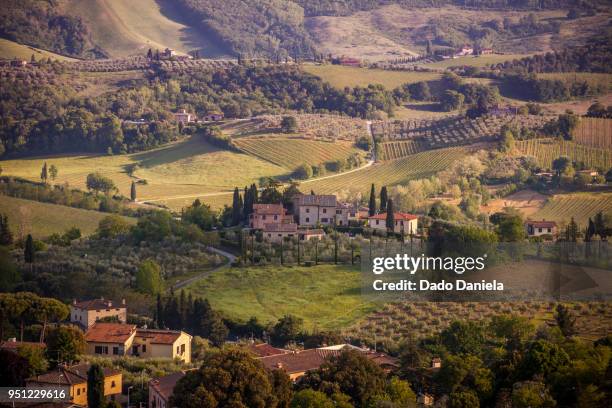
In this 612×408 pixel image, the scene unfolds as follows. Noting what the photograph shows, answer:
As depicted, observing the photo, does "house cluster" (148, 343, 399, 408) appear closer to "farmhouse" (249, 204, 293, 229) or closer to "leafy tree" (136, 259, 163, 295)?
"leafy tree" (136, 259, 163, 295)

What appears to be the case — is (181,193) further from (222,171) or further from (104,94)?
(104,94)

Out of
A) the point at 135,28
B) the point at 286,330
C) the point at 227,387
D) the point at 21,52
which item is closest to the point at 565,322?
the point at 286,330

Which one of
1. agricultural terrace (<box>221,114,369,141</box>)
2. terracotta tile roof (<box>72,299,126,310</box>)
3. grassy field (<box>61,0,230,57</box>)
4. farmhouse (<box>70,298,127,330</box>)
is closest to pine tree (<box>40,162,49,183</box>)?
agricultural terrace (<box>221,114,369,141</box>)

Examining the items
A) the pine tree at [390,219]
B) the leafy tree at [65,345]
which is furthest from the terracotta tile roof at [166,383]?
the pine tree at [390,219]

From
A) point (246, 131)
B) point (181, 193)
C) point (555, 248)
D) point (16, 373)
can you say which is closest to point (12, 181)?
point (181, 193)

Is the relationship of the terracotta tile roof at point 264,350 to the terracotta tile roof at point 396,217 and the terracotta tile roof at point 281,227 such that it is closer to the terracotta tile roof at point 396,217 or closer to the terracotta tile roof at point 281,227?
the terracotta tile roof at point 281,227

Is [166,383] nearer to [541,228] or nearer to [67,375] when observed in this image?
[67,375]
